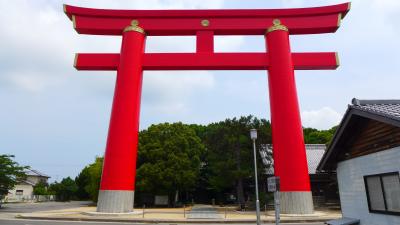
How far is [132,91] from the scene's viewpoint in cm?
1991

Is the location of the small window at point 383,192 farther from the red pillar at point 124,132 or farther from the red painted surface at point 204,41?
the red painted surface at point 204,41

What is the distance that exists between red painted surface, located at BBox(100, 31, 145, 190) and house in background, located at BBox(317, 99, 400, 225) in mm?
12400

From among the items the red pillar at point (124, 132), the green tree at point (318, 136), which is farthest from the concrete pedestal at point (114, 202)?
the green tree at point (318, 136)

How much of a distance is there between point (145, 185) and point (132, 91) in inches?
485

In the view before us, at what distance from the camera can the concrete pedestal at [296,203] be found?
698 inches

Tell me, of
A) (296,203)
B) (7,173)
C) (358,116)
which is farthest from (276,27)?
(7,173)

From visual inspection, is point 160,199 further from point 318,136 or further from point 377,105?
point 318,136

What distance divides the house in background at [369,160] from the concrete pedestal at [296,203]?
9.59 metres

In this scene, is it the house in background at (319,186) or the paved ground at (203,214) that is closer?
the paved ground at (203,214)

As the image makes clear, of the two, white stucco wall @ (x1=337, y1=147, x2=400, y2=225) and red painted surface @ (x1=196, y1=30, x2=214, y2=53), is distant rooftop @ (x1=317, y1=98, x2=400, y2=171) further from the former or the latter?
red painted surface @ (x1=196, y1=30, x2=214, y2=53)

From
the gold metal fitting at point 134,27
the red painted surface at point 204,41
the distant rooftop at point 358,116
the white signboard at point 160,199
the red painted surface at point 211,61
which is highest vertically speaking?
the gold metal fitting at point 134,27

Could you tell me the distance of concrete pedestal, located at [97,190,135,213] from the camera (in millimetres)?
17906

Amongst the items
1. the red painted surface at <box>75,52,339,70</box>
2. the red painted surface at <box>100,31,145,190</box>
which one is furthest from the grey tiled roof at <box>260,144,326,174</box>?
the red painted surface at <box>100,31,145,190</box>

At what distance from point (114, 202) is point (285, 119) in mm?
10900
